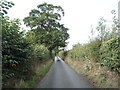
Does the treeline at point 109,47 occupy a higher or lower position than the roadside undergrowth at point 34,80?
higher

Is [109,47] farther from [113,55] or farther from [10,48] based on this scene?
[10,48]

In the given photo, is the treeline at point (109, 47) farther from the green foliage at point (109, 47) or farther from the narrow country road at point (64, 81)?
the narrow country road at point (64, 81)

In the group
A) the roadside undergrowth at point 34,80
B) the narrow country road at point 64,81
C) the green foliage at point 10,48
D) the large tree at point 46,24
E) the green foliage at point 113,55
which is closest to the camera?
the green foliage at point 10,48

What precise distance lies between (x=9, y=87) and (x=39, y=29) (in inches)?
769

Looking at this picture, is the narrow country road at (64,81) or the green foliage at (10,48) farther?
the narrow country road at (64,81)

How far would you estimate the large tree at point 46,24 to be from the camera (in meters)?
21.3

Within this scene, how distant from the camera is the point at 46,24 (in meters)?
23.5

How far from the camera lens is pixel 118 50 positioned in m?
4.71

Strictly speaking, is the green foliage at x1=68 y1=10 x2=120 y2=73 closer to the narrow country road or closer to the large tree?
the narrow country road

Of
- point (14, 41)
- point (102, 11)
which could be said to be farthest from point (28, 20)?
point (14, 41)

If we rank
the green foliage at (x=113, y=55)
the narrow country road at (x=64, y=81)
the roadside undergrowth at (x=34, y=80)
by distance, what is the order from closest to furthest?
the roadside undergrowth at (x=34, y=80) → the green foliage at (x=113, y=55) → the narrow country road at (x=64, y=81)

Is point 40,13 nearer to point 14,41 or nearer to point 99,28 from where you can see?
point 99,28

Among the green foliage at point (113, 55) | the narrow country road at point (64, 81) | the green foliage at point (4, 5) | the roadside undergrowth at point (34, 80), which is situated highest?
the green foliage at point (4, 5)

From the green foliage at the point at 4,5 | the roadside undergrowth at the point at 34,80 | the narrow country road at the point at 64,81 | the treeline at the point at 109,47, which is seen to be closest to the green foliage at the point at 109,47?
the treeline at the point at 109,47
